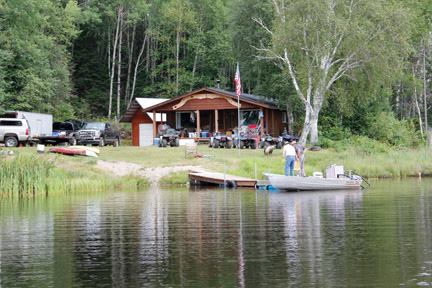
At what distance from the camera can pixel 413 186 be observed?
36.8 metres

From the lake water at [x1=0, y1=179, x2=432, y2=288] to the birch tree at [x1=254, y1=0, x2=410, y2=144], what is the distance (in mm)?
20797

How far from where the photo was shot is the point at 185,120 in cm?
6266

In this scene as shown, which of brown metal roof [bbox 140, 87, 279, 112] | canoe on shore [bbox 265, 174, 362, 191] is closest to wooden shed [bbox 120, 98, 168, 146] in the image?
brown metal roof [bbox 140, 87, 279, 112]

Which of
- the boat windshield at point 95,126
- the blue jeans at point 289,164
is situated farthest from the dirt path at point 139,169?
the boat windshield at point 95,126

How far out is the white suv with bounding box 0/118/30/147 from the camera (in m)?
50.3

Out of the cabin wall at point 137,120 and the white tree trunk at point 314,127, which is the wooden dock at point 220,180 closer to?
the white tree trunk at point 314,127

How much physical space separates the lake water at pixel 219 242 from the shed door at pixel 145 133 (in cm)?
3208

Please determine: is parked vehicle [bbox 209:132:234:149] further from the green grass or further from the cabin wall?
the green grass

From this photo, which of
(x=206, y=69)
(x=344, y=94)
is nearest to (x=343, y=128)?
(x=344, y=94)

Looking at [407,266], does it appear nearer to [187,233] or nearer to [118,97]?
[187,233]

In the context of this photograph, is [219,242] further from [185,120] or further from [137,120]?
[137,120]

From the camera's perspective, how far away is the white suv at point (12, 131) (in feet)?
165

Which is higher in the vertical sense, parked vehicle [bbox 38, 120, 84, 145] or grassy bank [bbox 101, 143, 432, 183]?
parked vehicle [bbox 38, 120, 84, 145]

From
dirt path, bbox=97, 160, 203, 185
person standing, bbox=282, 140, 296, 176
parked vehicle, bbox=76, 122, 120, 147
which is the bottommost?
dirt path, bbox=97, 160, 203, 185
